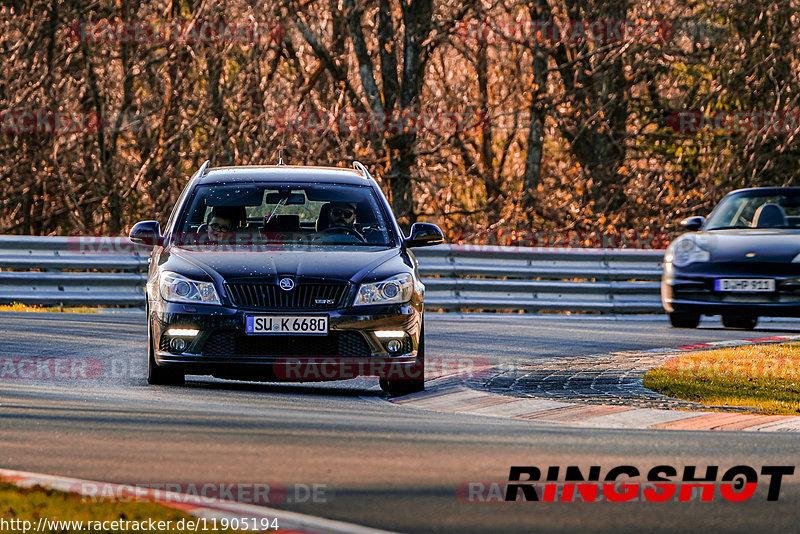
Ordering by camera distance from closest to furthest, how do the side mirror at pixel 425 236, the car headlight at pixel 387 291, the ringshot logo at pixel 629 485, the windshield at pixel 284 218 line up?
the ringshot logo at pixel 629 485 → the car headlight at pixel 387 291 → the windshield at pixel 284 218 → the side mirror at pixel 425 236

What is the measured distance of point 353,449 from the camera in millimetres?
7840

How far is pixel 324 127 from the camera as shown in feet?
82.3

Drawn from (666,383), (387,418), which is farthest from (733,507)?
(666,383)

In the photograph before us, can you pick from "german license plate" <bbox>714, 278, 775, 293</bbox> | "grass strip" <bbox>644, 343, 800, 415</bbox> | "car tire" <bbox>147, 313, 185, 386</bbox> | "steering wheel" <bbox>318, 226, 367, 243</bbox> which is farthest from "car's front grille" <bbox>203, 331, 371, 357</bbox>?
"german license plate" <bbox>714, 278, 775, 293</bbox>

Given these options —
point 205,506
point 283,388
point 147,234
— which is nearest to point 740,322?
point 283,388

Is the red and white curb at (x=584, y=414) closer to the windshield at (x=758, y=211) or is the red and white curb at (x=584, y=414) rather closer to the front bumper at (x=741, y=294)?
the front bumper at (x=741, y=294)

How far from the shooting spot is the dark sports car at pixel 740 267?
16109 millimetres

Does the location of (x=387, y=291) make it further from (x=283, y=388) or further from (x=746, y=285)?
(x=746, y=285)

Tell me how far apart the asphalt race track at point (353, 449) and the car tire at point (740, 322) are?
7727 millimetres

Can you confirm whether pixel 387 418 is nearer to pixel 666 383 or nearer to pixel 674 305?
pixel 666 383

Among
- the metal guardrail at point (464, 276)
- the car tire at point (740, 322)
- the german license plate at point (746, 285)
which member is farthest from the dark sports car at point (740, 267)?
the metal guardrail at point (464, 276)

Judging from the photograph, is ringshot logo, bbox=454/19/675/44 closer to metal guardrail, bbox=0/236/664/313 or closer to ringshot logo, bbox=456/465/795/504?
metal guardrail, bbox=0/236/664/313

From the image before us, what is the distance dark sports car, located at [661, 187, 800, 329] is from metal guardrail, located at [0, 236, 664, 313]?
7.88ft

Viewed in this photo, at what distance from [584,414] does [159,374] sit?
9.76 ft
